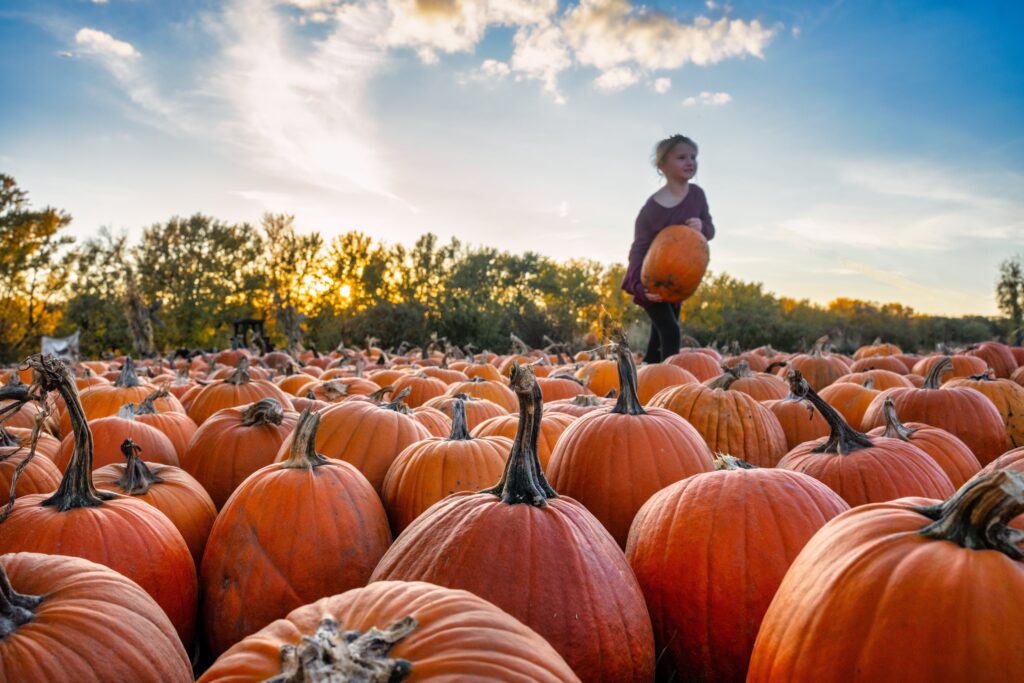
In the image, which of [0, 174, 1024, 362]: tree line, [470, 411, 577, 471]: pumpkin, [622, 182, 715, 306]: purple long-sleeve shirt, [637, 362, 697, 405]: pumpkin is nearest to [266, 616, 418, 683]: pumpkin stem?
[470, 411, 577, 471]: pumpkin

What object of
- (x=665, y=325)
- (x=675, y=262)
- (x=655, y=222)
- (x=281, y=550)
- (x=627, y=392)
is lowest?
(x=281, y=550)

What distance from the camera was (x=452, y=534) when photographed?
171 centimetres

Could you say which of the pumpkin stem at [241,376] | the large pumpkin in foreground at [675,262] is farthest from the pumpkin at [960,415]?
the pumpkin stem at [241,376]

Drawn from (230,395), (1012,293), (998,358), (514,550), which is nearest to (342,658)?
(514,550)

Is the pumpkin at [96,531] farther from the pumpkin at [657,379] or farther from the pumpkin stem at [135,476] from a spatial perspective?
the pumpkin at [657,379]

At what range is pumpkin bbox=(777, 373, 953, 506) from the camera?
247cm

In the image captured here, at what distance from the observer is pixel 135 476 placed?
8.43ft

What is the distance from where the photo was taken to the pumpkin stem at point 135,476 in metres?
2.52

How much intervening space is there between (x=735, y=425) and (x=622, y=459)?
1.22 m

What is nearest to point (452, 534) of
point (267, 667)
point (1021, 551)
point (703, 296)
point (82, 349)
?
point (267, 667)

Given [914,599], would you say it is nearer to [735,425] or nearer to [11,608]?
[11,608]

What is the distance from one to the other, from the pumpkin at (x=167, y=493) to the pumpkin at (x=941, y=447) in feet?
9.20

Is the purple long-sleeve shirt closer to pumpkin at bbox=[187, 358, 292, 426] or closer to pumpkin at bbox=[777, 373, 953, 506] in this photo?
pumpkin at bbox=[187, 358, 292, 426]

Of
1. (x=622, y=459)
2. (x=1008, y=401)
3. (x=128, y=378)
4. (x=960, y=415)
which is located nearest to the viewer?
(x=622, y=459)
